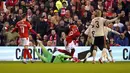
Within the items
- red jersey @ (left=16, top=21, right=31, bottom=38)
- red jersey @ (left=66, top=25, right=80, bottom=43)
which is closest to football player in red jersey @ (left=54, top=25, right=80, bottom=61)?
red jersey @ (left=66, top=25, right=80, bottom=43)

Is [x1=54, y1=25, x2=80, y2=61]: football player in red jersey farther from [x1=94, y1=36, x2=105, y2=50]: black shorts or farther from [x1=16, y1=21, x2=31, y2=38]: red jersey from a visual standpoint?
[x1=94, y1=36, x2=105, y2=50]: black shorts

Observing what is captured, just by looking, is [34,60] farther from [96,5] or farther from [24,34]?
[96,5]

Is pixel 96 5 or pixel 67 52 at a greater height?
pixel 96 5

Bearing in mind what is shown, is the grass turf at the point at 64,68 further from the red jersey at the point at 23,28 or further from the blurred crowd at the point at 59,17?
the blurred crowd at the point at 59,17

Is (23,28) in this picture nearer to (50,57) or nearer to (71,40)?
(50,57)

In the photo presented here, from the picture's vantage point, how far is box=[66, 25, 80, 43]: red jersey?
896 inches

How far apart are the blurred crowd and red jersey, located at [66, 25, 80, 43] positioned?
229mm

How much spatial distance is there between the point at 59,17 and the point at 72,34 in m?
1.36

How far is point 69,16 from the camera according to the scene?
77.3ft

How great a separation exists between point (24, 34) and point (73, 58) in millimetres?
2926

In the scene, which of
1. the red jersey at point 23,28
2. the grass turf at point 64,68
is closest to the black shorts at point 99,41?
the grass turf at point 64,68

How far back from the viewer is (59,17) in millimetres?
23625

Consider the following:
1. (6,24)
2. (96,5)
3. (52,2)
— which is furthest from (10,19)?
(96,5)

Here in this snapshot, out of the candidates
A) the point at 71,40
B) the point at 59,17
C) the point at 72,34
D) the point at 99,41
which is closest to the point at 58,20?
the point at 59,17
